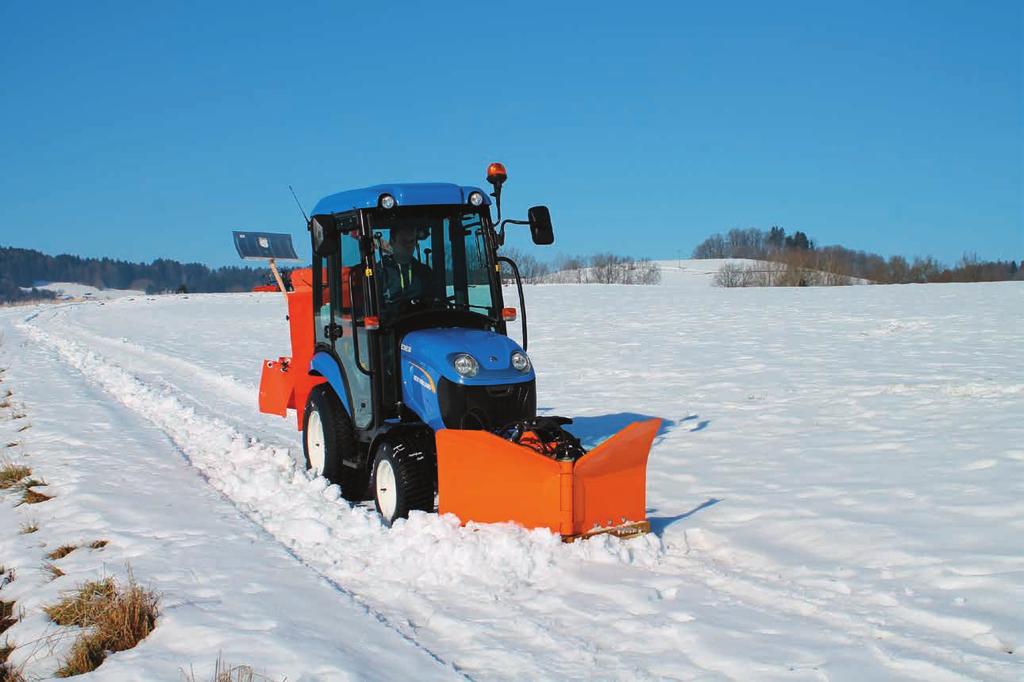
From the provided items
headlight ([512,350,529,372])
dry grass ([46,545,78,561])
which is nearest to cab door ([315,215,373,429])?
headlight ([512,350,529,372])

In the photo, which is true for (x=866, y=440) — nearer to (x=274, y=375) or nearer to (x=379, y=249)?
(x=379, y=249)

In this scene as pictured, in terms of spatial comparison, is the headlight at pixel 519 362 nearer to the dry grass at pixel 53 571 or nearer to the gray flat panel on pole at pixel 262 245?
the dry grass at pixel 53 571

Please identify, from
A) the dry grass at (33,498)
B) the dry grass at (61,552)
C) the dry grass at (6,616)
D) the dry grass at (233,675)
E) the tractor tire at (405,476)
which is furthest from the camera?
the dry grass at (33,498)

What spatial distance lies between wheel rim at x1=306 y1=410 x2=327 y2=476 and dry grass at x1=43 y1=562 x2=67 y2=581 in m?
2.30

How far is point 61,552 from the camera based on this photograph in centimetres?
515

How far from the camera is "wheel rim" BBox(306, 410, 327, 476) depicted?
6995 mm

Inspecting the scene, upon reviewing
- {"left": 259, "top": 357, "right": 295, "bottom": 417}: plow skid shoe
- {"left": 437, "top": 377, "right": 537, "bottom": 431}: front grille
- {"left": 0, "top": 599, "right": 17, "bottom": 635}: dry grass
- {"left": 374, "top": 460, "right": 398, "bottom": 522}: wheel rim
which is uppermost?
{"left": 437, "top": 377, "right": 537, "bottom": 431}: front grille

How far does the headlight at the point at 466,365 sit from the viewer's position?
555cm

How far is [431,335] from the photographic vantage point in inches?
233

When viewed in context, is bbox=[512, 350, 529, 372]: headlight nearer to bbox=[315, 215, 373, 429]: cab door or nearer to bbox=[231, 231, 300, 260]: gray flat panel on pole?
bbox=[315, 215, 373, 429]: cab door

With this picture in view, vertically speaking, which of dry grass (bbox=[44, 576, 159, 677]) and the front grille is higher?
the front grille

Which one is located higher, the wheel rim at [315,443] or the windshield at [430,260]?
the windshield at [430,260]

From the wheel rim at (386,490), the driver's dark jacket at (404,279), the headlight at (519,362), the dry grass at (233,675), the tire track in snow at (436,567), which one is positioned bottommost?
the tire track in snow at (436,567)

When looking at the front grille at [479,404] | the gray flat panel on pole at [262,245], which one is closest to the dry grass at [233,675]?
the front grille at [479,404]
